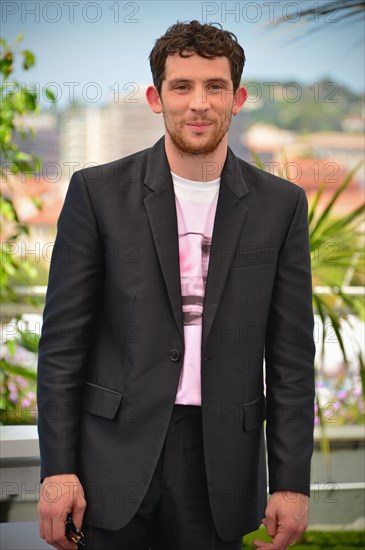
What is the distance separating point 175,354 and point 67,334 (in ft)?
0.65

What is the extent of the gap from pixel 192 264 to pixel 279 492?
0.46 metres

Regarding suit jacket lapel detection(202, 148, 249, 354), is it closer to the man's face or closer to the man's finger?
the man's face

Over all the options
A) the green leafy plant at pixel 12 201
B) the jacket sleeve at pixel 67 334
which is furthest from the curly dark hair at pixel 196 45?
the green leafy plant at pixel 12 201

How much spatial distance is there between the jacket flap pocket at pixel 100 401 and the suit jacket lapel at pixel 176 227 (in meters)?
0.17

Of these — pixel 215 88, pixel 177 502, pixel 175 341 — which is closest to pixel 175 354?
pixel 175 341

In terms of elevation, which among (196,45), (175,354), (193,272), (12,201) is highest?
(196,45)

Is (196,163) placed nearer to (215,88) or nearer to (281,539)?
(215,88)

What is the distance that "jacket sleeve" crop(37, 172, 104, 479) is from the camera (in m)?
1.50

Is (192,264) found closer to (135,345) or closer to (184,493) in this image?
(135,345)

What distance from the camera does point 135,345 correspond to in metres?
1.50

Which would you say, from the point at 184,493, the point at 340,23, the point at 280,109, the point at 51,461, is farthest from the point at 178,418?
the point at 280,109

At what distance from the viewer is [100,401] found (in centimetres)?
152

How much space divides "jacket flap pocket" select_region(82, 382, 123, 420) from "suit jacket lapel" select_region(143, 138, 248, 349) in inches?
6.8

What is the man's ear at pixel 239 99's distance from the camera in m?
1.59
